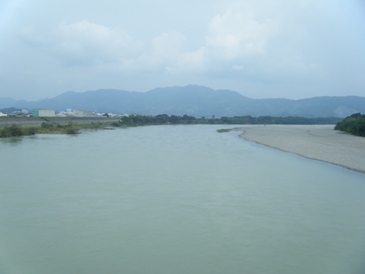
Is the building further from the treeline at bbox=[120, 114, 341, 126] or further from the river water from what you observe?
Result: the river water

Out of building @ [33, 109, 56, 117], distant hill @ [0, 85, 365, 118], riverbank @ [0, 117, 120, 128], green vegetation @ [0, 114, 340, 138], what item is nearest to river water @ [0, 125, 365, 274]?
green vegetation @ [0, 114, 340, 138]

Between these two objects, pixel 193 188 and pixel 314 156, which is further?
pixel 314 156

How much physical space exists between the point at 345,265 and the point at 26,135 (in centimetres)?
1830

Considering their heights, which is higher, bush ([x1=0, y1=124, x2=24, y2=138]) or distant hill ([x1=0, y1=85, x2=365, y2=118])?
distant hill ([x1=0, y1=85, x2=365, y2=118])

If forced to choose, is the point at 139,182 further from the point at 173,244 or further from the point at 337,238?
the point at 337,238

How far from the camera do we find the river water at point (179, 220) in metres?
3.93

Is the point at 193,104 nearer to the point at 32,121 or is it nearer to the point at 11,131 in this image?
the point at 32,121

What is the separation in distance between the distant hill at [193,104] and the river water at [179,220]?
84.0 meters

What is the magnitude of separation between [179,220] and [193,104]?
123 metres

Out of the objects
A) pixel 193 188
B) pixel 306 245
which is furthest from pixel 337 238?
pixel 193 188

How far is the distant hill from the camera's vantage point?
94062mm

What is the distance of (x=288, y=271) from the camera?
3.77m

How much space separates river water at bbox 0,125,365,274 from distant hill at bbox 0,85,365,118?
276 ft

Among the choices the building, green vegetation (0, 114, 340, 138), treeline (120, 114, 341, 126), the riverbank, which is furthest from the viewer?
treeline (120, 114, 341, 126)
